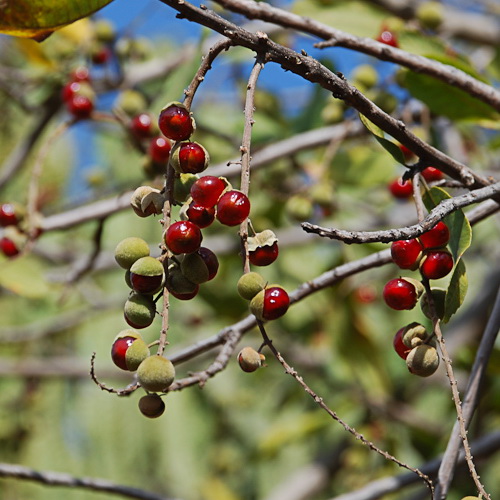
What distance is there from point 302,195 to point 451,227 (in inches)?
43.5

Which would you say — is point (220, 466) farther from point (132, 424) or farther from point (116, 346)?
point (116, 346)

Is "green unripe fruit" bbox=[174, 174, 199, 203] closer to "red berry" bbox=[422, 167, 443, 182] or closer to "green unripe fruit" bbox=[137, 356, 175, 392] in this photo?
"green unripe fruit" bbox=[137, 356, 175, 392]

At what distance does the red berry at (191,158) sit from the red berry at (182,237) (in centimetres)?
6

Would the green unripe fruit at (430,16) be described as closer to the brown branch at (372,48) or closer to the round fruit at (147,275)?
the brown branch at (372,48)

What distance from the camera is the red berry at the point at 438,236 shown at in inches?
29.8

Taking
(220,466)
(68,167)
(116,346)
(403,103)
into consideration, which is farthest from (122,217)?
(116,346)

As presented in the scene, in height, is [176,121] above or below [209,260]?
above

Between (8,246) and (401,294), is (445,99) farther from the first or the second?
(8,246)

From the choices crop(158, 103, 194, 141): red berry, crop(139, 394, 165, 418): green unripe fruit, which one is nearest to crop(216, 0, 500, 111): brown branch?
crop(158, 103, 194, 141): red berry

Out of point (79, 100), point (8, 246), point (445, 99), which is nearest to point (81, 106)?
point (79, 100)

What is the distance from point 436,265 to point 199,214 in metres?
0.25

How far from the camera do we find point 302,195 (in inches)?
74.0

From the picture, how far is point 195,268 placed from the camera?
701 mm

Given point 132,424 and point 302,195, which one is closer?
point 302,195
